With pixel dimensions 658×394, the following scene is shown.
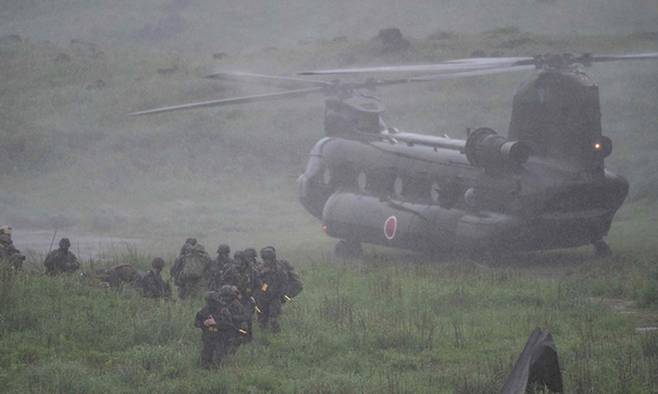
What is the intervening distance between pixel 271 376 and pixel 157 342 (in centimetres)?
245

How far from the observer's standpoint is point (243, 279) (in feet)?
43.7

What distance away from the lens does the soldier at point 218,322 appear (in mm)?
11969

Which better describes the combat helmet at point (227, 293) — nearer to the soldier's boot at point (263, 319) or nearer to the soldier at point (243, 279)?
the soldier at point (243, 279)

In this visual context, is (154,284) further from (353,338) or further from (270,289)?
(353,338)

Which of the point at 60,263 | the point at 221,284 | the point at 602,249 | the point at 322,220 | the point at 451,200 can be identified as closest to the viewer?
the point at 221,284

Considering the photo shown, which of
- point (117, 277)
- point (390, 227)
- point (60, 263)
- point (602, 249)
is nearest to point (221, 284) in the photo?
point (117, 277)

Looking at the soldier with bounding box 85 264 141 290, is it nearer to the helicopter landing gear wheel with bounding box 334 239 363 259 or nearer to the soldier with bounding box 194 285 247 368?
the soldier with bounding box 194 285 247 368

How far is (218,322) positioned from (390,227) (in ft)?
31.8

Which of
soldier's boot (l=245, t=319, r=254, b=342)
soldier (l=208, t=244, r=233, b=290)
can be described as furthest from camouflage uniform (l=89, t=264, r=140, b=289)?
soldier's boot (l=245, t=319, r=254, b=342)

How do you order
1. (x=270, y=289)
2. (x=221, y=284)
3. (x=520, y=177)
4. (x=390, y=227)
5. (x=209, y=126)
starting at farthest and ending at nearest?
(x=209, y=126), (x=390, y=227), (x=520, y=177), (x=270, y=289), (x=221, y=284)

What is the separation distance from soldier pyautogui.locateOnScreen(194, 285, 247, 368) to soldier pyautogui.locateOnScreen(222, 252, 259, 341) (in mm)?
947

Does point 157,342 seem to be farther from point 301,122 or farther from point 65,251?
point 301,122

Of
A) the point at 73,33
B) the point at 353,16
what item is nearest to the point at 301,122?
the point at 353,16

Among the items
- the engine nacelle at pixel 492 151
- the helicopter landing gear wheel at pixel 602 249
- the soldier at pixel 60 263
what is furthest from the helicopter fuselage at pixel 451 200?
the soldier at pixel 60 263
